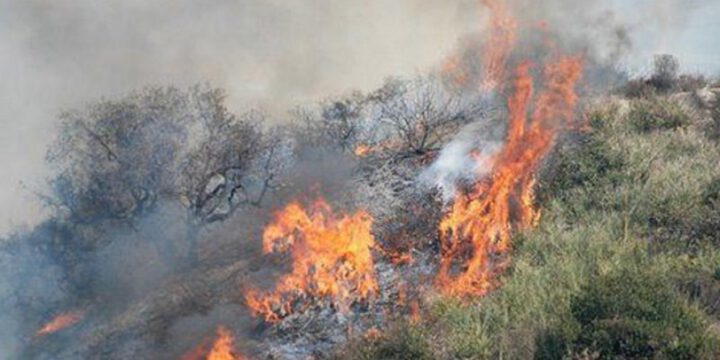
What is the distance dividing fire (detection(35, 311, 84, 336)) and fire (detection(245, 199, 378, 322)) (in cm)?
584

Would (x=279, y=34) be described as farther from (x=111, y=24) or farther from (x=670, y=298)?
(x=670, y=298)

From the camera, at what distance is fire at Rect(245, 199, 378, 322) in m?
Answer: 16.7

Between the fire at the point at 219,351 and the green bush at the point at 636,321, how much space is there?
7397 millimetres

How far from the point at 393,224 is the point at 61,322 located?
403 inches

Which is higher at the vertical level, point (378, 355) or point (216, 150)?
point (216, 150)

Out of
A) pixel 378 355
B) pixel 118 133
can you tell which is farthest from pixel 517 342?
pixel 118 133

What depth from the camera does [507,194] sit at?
63.6ft

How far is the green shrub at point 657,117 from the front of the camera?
79.5ft

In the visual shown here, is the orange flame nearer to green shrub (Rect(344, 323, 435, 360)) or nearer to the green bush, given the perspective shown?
green shrub (Rect(344, 323, 435, 360))

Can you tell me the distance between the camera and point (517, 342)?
1255cm

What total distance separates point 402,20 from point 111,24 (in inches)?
533

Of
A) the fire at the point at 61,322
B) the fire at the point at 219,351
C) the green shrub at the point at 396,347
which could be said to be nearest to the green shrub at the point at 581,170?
the green shrub at the point at 396,347

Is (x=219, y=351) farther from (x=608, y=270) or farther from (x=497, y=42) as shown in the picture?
(x=497, y=42)

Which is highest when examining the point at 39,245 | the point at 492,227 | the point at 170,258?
the point at 39,245
